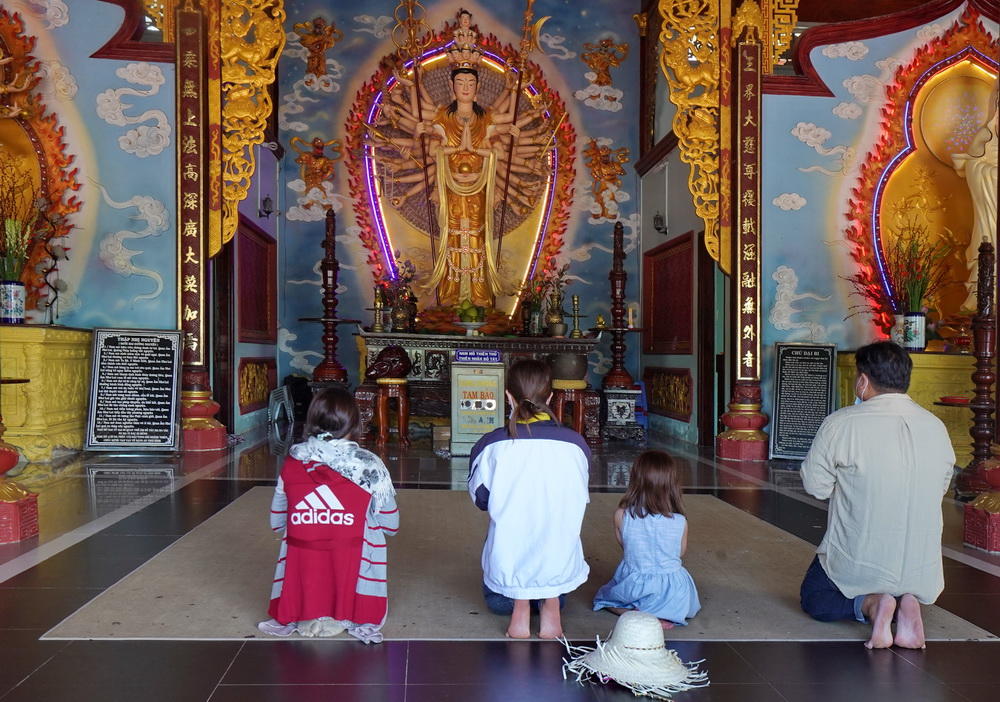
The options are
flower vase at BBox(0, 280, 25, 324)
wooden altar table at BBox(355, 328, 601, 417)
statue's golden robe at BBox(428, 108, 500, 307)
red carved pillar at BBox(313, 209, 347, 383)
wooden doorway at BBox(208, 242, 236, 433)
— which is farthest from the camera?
statue's golden robe at BBox(428, 108, 500, 307)

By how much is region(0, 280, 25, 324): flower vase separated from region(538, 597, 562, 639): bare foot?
4956 mm

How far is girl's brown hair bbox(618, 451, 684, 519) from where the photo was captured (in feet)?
8.94

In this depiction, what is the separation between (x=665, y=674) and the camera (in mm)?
2240

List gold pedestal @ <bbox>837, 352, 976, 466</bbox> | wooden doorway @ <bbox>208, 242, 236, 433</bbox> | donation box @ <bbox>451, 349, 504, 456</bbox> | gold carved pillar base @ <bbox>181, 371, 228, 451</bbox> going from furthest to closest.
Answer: wooden doorway @ <bbox>208, 242, 236, 433</bbox> → donation box @ <bbox>451, 349, 504, 456</bbox> → gold carved pillar base @ <bbox>181, 371, 228, 451</bbox> → gold pedestal @ <bbox>837, 352, 976, 466</bbox>

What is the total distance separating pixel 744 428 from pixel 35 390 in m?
5.44

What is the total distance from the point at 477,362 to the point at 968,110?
15.7ft

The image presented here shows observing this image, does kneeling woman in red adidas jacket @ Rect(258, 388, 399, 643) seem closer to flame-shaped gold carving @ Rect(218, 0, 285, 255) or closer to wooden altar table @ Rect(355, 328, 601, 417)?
flame-shaped gold carving @ Rect(218, 0, 285, 255)

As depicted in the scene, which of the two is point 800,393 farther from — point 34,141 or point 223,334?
point 34,141

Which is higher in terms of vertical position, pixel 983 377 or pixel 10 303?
→ pixel 10 303

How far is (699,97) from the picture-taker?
23.2 feet

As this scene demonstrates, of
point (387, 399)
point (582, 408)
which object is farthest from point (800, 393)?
point (387, 399)

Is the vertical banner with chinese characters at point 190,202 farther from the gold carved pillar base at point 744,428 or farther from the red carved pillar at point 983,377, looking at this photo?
the red carved pillar at point 983,377

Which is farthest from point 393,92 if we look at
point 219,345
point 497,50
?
point 219,345

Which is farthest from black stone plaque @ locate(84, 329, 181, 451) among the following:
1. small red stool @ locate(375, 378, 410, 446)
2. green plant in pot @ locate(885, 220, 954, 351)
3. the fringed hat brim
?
green plant in pot @ locate(885, 220, 954, 351)
